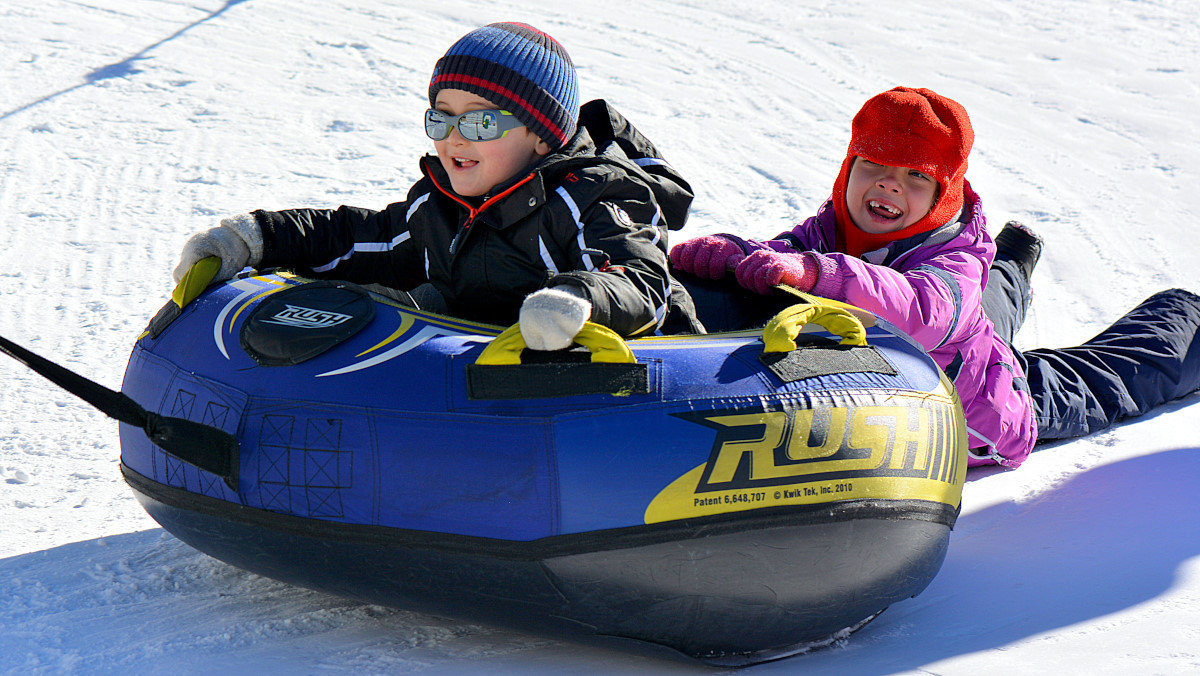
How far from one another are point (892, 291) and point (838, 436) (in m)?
0.87

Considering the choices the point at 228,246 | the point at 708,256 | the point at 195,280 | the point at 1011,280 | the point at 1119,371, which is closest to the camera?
the point at 195,280

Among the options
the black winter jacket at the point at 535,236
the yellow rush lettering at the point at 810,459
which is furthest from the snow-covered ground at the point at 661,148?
the black winter jacket at the point at 535,236

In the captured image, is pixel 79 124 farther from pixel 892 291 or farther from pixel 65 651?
pixel 892 291

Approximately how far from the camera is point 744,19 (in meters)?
8.52

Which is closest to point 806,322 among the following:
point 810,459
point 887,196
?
point 810,459

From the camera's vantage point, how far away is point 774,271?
8.81ft

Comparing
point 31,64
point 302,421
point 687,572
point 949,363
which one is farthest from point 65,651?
Answer: point 31,64

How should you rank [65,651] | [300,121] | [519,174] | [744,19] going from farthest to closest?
[744,19], [300,121], [519,174], [65,651]

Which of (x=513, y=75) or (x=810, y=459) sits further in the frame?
(x=513, y=75)

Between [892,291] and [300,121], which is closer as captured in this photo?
[892,291]

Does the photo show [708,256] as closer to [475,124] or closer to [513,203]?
[513,203]

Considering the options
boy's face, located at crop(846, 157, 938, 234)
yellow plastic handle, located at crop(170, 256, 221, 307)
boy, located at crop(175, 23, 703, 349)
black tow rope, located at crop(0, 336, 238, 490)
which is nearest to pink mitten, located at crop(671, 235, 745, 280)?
boy, located at crop(175, 23, 703, 349)

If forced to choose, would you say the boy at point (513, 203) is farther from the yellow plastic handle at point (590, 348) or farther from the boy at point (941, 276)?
the boy at point (941, 276)

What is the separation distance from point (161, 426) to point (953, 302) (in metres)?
2.05
